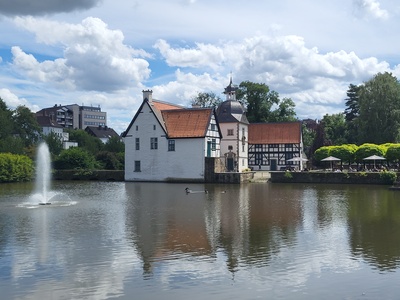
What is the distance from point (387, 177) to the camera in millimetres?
42781

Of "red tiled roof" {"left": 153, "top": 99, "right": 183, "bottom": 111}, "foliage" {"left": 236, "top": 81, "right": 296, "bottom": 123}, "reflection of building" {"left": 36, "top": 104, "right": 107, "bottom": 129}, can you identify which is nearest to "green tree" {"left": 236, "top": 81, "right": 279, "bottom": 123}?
"foliage" {"left": 236, "top": 81, "right": 296, "bottom": 123}

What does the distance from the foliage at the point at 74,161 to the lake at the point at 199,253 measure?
31.3 meters

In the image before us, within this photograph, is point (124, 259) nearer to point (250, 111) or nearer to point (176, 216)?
point (176, 216)

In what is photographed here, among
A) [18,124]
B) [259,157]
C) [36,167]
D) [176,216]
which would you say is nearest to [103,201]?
[176,216]

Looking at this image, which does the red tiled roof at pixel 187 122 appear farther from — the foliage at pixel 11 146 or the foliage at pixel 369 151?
the foliage at pixel 11 146

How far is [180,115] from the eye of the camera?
2025 inches

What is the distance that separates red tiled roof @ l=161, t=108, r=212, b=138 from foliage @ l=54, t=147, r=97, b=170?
1066 cm

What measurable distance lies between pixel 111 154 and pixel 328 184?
2745 centimetres

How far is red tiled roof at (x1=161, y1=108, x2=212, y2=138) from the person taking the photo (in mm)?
50062

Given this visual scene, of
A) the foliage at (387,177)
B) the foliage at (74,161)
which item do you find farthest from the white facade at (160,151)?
the foliage at (387,177)

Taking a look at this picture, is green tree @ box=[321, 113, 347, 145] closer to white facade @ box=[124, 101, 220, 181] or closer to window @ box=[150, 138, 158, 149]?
white facade @ box=[124, 101, 220, 181]

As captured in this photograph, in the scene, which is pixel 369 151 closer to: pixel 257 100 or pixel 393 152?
pixel 393 152

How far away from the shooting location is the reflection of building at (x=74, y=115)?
130000 mm

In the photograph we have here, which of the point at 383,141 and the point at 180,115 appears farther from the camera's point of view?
the point at 383,141
